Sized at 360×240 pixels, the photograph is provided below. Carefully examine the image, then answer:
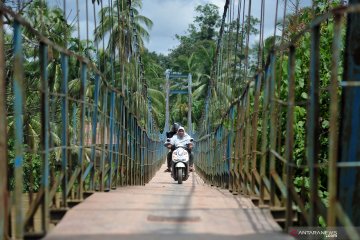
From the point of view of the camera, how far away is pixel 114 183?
25.3ft

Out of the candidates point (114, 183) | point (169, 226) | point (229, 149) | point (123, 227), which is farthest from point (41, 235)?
point (229, 149)

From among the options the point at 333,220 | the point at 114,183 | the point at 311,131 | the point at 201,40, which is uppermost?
the point at 201,40

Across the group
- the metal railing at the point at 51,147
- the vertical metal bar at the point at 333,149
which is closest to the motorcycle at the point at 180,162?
the metal railing at the point at 51,147

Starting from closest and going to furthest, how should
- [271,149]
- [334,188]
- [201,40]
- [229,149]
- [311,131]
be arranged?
[334,188] → [311,131] → [271,149] → [229,149] → [201,40]

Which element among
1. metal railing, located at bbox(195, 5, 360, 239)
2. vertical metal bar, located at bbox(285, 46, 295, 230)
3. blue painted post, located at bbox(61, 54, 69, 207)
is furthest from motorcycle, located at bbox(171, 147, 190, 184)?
vertical metal bar, located at bbox(285, 46, 295, 230)

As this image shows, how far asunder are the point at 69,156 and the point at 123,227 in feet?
4.24

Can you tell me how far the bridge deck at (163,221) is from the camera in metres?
3.53

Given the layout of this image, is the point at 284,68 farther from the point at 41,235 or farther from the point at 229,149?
the point at 41,235

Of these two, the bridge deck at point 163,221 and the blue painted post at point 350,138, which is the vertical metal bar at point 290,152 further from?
the blue painted post at point 350,138

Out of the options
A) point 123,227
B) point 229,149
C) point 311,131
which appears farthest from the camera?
point 229,149

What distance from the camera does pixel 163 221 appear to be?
4.04 metres

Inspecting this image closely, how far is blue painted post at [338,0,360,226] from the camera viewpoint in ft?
11.4

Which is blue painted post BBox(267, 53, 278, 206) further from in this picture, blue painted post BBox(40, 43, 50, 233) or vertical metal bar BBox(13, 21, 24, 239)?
vertical metal bar BBox(13, 21, 24, 239)

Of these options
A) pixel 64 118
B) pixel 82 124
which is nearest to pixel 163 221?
pixel 64 118
